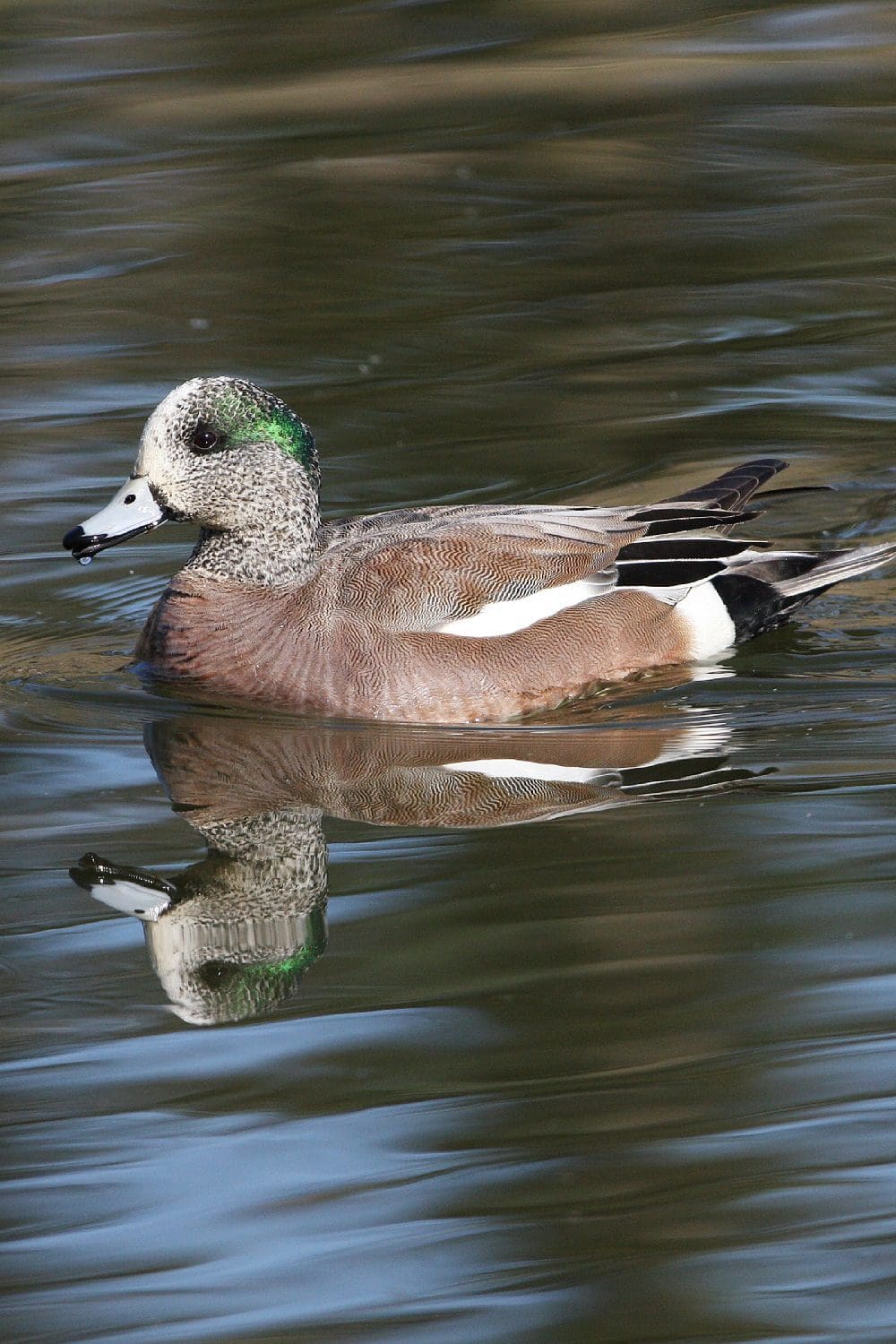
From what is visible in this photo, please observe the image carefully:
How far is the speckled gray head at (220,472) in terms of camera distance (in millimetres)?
5496

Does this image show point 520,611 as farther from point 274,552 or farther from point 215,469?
point 215,469

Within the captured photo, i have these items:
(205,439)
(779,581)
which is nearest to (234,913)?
(205,439)

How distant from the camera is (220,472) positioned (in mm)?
5617

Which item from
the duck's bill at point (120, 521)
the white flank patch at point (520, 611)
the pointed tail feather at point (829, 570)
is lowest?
the pointed tail feather at point (829, 570)

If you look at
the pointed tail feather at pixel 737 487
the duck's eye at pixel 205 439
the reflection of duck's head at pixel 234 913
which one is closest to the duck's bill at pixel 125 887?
the reflection of duck's head at pixel 234 913

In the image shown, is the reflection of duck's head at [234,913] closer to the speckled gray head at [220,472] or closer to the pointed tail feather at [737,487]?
the speckled gray head at [220,472]

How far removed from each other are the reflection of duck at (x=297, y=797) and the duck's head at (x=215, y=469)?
58 cm

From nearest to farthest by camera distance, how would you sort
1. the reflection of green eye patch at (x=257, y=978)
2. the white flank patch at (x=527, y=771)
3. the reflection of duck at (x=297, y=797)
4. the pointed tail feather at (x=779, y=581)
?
the reflection of green eye patch at (x=257, y=978) < the reflection of duck at (x=297, y=797) < the white flank patch at (x=527, y=771) < the pointed tail feather at (x=779, y=581)

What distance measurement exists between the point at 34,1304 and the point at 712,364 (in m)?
5.99

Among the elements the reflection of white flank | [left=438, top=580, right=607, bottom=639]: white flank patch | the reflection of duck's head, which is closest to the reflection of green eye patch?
the reflection of duck's head

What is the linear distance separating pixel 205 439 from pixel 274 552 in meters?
0.38

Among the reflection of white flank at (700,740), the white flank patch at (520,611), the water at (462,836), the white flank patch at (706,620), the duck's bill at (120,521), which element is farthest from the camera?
the white flank patch at (706,620)

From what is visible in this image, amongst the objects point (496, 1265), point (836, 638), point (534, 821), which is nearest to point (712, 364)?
point (836, 638)

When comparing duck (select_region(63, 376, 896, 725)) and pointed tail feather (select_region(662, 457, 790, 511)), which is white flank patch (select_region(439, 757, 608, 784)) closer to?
duck (select_region(63, 376, 896, 725))
